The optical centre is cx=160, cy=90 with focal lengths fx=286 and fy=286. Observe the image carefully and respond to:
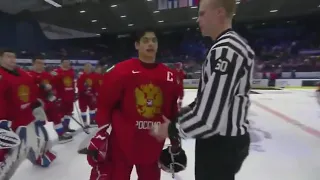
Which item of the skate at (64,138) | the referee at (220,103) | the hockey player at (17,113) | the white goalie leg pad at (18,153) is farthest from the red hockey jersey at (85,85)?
the referee at (220,103)

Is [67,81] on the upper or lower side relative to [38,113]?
upper

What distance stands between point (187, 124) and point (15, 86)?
6.21 feet

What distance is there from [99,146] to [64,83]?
10.3 feet

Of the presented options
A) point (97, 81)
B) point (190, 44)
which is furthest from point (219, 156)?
point (190, 44)

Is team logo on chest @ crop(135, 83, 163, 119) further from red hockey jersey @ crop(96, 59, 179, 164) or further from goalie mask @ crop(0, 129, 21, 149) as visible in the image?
goalie mask @ crop(0, 129, 21, 149)

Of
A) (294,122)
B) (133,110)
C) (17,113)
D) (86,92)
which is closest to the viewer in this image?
(133,110)

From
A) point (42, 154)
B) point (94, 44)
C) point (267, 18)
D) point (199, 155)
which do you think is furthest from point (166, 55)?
point (199, 155)

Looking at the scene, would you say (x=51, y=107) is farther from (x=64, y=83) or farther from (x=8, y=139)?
(x=8, y=139)

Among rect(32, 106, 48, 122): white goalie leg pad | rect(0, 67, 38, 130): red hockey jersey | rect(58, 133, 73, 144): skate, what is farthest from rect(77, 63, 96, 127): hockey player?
rect(0, 67, 38, 130): red hockey jersey

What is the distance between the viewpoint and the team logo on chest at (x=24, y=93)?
241 cm

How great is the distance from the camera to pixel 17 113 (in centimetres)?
241

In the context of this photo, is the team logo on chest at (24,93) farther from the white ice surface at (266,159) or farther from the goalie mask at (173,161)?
the goalie mask at (173,161)

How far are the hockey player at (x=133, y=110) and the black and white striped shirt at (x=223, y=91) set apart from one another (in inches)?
20.9

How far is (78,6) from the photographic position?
15250mm
